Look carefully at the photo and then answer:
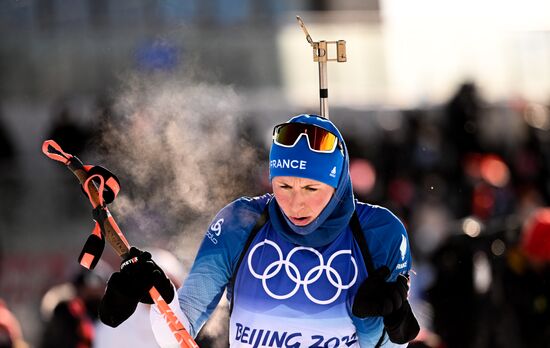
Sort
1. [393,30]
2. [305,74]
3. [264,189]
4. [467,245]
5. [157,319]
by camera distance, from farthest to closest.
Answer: [393,30]
[305,74]
[467,245]
[264,189]
[157,319]

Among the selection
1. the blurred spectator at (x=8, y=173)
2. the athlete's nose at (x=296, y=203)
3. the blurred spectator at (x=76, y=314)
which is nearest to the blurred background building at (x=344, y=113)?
the blurred spectator at (x=8, y=173)

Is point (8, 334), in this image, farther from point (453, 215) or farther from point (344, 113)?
point (344, 113)

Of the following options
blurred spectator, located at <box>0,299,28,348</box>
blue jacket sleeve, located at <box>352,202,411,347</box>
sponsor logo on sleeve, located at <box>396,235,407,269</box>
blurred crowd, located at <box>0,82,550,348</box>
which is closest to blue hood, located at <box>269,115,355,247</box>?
blue jacket sleeve, located at <box>352,202,411,347</box>

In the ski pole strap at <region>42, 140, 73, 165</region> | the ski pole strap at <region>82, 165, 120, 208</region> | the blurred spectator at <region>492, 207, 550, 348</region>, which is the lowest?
the blurred spectator at <region>492, 207, 550, 348</region>

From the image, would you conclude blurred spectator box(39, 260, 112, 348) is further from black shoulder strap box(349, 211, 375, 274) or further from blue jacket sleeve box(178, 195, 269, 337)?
black shoulder strap box(349, 211, 375, 274)

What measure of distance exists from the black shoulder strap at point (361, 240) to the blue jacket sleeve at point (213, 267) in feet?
1.31

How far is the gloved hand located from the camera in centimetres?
509

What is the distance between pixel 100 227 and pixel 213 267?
0.49m

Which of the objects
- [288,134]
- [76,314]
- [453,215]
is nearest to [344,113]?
[453,215]

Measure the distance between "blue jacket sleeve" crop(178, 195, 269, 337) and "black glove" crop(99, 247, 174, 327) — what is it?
26 cm

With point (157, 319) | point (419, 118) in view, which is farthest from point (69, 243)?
point (157, 319)

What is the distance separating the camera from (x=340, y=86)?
14.3m

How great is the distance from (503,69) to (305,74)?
8.77 feet

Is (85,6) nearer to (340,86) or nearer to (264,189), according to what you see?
(340,86)
